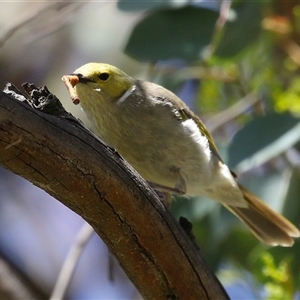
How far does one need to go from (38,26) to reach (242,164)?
142 cm

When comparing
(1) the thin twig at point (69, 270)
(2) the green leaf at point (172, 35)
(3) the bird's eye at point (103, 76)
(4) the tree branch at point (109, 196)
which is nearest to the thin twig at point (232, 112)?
(2) the green leaf at point (172, 35)

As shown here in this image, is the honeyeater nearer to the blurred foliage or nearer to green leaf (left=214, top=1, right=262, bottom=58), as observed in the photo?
the blurred foliage

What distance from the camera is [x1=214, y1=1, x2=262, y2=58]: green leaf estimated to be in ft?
8.25

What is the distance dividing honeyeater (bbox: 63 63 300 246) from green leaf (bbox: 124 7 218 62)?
19cm

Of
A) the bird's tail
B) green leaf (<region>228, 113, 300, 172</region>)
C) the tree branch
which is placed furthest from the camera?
the bird's tail

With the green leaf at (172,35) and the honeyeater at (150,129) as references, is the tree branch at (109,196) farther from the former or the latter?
the green leaf at (172,35)

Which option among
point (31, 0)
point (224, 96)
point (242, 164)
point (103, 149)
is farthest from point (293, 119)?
point (31, 0)

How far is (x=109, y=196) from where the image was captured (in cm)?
149

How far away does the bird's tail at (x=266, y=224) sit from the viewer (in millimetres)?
2570

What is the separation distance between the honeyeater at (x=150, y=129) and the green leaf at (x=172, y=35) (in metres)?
0.19

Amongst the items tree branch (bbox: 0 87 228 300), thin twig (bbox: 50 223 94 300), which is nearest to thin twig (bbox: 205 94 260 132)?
thin twig (bbox: 50 223 94 300)

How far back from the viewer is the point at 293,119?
2383mm

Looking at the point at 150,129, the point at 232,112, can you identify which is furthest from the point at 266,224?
the point at 150,129

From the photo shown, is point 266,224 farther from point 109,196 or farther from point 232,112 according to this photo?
point 109,196
